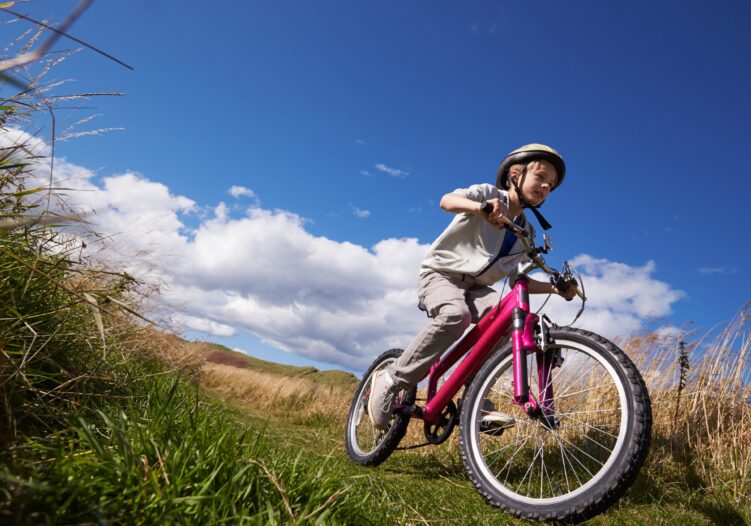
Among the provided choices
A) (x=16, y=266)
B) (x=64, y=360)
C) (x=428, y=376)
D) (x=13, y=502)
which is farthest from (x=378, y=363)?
(x=13, y=502)

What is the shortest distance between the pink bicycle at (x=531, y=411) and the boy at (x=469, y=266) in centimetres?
17

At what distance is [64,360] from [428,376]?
2472mm

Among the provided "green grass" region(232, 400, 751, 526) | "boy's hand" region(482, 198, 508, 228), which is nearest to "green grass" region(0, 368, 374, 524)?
"green grass" region(232, 400, 751, 526)

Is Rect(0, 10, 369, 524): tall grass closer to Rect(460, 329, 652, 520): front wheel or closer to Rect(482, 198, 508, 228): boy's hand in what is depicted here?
Rect(460, 329, 652, 520): front wheel

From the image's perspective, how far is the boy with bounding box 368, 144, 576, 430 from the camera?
3.30m

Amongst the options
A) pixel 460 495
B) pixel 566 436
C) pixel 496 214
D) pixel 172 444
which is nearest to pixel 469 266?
pixel 496 214

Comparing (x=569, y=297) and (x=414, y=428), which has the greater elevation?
(x=569, y=297)

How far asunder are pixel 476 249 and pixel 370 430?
6.92 feet

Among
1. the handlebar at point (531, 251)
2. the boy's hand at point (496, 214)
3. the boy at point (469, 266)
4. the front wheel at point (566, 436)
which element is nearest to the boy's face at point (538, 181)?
the boy at point (469, 266)

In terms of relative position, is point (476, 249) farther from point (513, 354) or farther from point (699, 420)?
point (699, 420)

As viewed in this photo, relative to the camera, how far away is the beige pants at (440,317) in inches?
129

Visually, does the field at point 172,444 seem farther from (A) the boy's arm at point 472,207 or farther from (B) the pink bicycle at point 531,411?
(A) the boy's arm at point 472,207

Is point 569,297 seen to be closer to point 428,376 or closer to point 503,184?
point 503,184

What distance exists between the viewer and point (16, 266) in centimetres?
193
